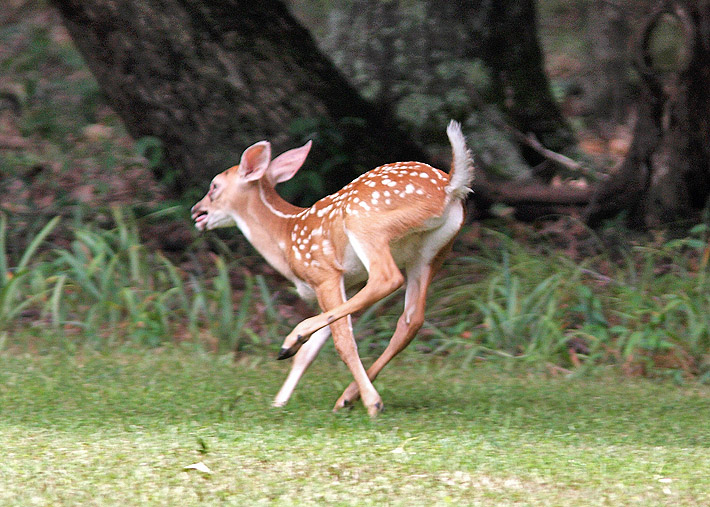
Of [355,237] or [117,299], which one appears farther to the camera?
[117,299]

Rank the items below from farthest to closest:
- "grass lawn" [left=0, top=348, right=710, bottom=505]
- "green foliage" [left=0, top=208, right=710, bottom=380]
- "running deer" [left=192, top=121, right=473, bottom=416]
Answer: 1. "green foliage" [left=0, top=208, right=710, bottom=380]
2. "running deer" [left=192, top=121, right=473, bottom=416]
3. "grass lawn" [left=0, top=348, right=710, bottom=505]

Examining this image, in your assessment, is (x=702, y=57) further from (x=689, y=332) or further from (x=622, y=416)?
(x=622, y=416)

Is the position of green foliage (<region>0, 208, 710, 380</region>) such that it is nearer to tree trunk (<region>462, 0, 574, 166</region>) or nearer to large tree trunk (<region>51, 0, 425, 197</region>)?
large tree trunk (<region>51, 0, 425, 197</region>)

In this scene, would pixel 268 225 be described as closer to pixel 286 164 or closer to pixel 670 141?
pixel 286 164

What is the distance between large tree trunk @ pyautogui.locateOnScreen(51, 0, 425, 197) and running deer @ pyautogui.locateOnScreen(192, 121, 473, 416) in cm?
256

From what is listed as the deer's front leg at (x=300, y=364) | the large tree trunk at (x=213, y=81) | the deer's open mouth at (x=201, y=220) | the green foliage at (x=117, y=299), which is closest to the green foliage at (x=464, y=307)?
the green foliage at (x=117, y=299)

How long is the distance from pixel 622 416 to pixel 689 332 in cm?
168

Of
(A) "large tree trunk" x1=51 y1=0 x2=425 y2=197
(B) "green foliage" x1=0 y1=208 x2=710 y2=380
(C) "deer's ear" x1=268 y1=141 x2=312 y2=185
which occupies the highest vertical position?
(A) "large tree trunk" x1=51 y1=0 x2=425 y2=197

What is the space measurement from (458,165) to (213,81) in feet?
12.1

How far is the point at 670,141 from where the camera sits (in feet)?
23.6

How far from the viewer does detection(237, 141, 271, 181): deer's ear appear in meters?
5.05

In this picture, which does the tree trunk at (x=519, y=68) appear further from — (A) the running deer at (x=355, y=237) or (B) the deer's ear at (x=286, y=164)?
(A) the running deer at (x=355, y=237)

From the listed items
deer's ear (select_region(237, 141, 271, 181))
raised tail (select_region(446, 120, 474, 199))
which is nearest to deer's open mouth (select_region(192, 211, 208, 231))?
deer's ear (select_region(237, 141, 271, 181))

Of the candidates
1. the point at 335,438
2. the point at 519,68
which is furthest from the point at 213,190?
the point at 519,68
